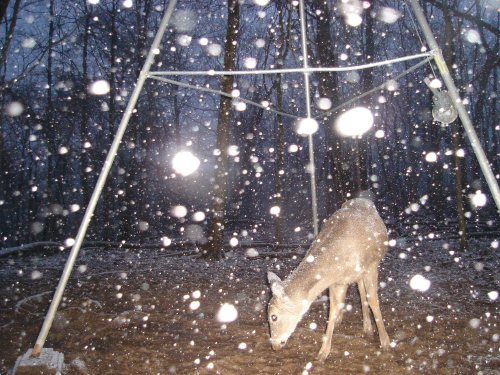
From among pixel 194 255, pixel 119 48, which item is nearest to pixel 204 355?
pixel 194 255

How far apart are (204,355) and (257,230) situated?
19811mm

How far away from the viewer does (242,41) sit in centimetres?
2088

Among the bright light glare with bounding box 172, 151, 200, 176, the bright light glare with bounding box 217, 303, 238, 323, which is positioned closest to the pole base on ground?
the bright light glare with bounding box 217, 303, 238, 323

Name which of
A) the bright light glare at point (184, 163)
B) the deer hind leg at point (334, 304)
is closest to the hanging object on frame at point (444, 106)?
the deer hind leg at point (334, 304)

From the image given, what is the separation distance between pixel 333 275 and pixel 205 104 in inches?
950

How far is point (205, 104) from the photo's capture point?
26906 millimetres

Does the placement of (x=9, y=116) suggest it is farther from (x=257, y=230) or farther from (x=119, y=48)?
(x=257, y=230)

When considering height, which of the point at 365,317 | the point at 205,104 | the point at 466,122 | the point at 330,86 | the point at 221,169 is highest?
the point at 205,104

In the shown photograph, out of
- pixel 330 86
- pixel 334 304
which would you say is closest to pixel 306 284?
pixel 334 304

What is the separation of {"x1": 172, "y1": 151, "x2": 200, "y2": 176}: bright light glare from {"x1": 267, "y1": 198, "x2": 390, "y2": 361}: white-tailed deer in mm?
18613

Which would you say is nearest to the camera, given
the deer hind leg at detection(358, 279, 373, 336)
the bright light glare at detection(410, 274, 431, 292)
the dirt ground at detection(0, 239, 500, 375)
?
the dirt ground at detection(0, 239, 500, 375)

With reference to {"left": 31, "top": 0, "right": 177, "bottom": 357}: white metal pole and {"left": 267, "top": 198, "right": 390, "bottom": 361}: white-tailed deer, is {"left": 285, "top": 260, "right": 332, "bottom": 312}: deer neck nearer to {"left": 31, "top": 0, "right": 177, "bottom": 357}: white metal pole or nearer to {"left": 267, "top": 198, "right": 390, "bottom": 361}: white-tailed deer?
{"left": 267, "top": 198, "right": 390, "bottom": 361}: white-tailed deer

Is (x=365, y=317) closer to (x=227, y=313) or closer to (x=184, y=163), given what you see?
(x=227, y=313)

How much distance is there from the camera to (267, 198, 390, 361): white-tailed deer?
406 centimetres
